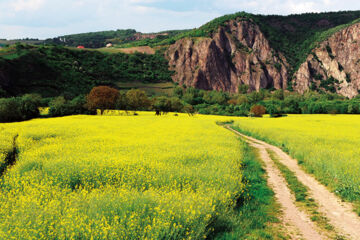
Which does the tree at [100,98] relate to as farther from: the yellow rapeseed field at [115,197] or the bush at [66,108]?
the yellow rapeseed field at [115,197]

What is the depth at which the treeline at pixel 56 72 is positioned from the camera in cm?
11362

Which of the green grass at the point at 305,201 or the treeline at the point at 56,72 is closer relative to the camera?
the green grass at the point at 305,201

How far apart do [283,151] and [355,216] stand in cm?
1515

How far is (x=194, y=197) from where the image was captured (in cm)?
814

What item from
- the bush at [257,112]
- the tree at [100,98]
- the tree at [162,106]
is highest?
the tree at [100,98]

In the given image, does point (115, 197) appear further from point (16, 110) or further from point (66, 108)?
point (66, 108)

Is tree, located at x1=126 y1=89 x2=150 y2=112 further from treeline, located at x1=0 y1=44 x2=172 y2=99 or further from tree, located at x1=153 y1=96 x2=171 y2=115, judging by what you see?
treeline, located at x1=0 y1=44 x2=172 y2=99

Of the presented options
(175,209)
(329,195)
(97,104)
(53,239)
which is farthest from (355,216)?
(97,104)

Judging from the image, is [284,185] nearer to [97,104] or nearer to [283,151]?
[283,151]

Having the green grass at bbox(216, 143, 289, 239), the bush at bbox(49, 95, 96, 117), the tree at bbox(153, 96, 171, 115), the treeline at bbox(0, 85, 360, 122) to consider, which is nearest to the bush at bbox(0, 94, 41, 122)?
the treeline at bbox(0, 85, 360, 122)

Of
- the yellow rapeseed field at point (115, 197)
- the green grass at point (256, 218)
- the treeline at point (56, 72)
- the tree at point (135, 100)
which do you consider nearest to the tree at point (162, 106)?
→ the tree at point (135, 100)

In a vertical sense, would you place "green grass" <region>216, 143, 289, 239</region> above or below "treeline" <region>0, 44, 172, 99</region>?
below

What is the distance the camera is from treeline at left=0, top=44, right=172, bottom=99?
114 m

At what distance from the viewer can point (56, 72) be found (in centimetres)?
13212
